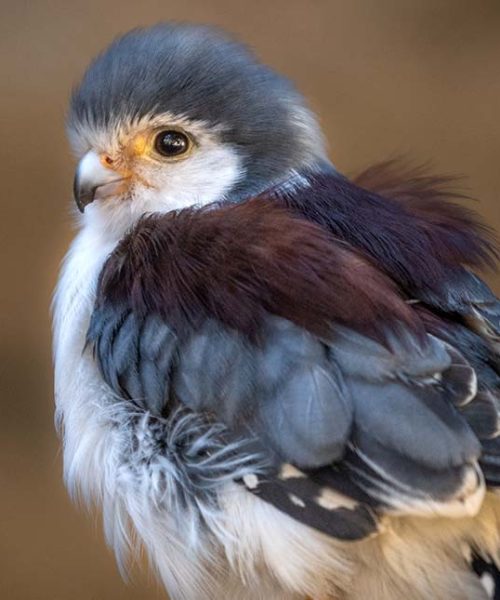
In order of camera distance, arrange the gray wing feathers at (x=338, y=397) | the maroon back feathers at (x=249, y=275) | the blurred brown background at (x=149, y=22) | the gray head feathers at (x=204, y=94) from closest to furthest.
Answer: the gray wing feathers at (x=338, y=397), the maroon back feathers at (x=249, y=275), the gray head feathers at (x=204, y=94), the blurred brown background at (x=149, y=22)

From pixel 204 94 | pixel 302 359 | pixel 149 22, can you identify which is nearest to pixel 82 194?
pixel 204 94

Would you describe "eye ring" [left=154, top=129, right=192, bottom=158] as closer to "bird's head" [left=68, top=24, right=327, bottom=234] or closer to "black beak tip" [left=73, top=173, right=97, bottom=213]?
"bird's head" [left=68, top=24, right=327, bottom=234]

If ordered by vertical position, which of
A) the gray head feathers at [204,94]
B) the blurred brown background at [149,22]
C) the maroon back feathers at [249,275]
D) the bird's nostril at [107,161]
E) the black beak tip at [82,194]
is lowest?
the blurred brown background at [149,22]

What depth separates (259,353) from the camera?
1626 mm

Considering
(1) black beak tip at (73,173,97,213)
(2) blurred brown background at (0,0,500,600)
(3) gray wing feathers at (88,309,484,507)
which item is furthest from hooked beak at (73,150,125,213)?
(2) blurred brown background at (0,0,500,600)

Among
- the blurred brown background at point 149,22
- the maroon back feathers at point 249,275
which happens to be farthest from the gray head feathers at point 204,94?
the blurred brown background at point 149,22

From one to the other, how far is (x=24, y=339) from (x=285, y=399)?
186 centimetres

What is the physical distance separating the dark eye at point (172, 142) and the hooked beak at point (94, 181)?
0.08m

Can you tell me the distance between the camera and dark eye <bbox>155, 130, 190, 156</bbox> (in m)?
1.97

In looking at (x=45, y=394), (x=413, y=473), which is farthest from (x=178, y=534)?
(x=45, y=394)

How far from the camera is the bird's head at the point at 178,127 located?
1.94m

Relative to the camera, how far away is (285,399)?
158 centimetres

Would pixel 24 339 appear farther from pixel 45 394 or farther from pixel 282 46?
pixel 282 46

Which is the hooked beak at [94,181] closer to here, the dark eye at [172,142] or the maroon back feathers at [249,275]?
the dark eye at [172,142]
